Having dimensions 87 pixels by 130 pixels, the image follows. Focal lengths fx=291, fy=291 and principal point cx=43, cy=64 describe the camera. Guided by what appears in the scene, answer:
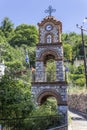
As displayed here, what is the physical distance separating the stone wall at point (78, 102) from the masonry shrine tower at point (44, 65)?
33.5 feet

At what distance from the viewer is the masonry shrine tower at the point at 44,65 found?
18.6m

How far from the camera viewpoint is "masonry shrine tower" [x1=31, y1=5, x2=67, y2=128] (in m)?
18.6

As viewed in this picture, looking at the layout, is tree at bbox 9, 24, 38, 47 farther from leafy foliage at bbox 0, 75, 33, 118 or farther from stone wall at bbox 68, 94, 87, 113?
leafy foliage at bbox 0, 75, 33, 118

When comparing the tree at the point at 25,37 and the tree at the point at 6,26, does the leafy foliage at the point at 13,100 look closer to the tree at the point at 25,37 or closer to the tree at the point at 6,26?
the tree at the point at 25,37

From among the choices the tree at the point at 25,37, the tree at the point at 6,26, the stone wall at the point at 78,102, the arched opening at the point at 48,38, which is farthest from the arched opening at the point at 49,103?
the tree at the point at 6,26

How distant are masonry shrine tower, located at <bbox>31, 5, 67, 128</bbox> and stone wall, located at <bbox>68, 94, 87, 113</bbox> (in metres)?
10.2

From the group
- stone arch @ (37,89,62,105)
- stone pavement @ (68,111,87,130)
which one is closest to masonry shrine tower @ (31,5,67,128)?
stone arch @ (37,89,62,105)

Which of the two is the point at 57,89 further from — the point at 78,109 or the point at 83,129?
the point at 78,109

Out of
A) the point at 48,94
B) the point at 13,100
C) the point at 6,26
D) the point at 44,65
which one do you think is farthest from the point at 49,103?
the point at 6,26

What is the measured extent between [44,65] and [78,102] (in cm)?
1251

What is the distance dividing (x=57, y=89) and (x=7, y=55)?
3754cm

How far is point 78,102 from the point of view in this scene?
31.2m

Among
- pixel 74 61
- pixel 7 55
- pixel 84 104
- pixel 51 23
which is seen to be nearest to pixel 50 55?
pixel 51 23

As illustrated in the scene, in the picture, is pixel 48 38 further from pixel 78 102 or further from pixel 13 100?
pixel 78 102
